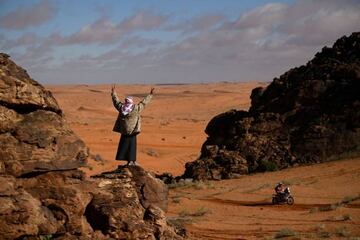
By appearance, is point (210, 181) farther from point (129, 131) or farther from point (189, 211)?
point (129, 131)

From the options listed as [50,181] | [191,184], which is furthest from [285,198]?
[50,181]

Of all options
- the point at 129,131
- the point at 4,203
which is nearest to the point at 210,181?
the point at 129,131

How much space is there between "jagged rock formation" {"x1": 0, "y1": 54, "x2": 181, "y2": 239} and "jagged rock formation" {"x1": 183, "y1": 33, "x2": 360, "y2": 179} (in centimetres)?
1336

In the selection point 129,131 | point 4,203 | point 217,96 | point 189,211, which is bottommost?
point 189,211

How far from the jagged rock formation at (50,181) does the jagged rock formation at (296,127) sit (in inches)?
526

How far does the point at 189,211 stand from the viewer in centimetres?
1539

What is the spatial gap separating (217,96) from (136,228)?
8511 cm

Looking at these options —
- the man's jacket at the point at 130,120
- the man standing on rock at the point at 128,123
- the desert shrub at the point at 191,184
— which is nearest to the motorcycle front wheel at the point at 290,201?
the desert shrub at the point at 191,184

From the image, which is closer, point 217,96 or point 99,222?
point 99,222

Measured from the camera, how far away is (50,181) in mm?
8570

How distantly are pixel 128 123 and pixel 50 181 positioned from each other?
2.40 metres

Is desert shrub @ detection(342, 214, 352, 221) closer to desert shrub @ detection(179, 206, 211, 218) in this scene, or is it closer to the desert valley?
the desert valley

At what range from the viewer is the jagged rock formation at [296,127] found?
2200cm

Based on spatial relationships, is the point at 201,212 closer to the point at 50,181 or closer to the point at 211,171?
the point at 50,181
